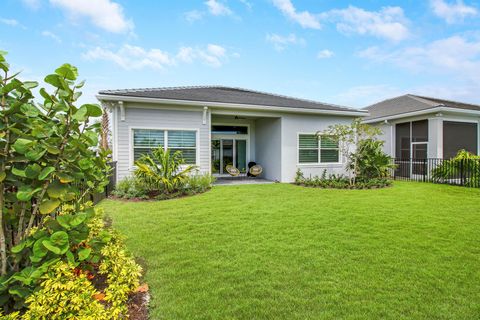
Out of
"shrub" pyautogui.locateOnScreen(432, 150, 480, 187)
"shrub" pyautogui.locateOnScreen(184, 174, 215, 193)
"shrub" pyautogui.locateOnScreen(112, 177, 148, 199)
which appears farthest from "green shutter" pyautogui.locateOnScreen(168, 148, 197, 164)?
"shrub" pyautogui.locateOnScreen(432, 150, 480, 187)

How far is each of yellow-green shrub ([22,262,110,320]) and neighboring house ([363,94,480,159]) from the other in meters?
15.8

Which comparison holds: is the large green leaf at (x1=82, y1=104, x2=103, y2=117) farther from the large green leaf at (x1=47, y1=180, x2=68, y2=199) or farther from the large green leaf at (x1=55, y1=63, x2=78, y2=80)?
the large green leaf at (x1=47, y1=180, x2=68, y2=199)

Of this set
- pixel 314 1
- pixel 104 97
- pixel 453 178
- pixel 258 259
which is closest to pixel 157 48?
pixel 104 97

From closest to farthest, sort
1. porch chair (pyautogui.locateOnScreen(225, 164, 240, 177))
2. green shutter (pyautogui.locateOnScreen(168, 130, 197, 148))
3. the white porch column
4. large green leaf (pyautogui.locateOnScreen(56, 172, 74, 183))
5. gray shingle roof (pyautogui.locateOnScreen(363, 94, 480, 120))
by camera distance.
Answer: large green leaf (pyautogui.locateOnScreen(56, 172, 74, 183)), green shutter (pyautogui.locateOnScreen(168, 130, 197, 148)), the white porch column, porch chair (pyautogui.locateOnScreen(225, 164, 240, 177)), gray shingle roof (pyautogui.locateOnScreen(363, 94, 480, 120))

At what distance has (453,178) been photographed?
11.8 metres

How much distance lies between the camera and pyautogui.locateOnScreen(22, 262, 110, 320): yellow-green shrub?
5.76 feet

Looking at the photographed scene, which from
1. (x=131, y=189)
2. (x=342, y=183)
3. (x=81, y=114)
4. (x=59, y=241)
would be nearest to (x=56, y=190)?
(x=59, y=241)

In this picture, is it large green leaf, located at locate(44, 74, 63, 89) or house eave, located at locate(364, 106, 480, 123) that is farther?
house eave, located at locate(364, 106, 480, 123)

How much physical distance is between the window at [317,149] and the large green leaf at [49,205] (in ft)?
36.6

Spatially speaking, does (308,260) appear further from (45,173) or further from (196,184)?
(196,184)

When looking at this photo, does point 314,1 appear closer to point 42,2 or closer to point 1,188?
point 42,2

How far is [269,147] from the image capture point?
13.0 meters

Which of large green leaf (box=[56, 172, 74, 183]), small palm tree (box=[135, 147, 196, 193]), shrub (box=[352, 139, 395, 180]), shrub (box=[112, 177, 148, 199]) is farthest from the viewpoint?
shrub (box=[352, 139, 395, 180])

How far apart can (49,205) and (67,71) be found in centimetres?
104
